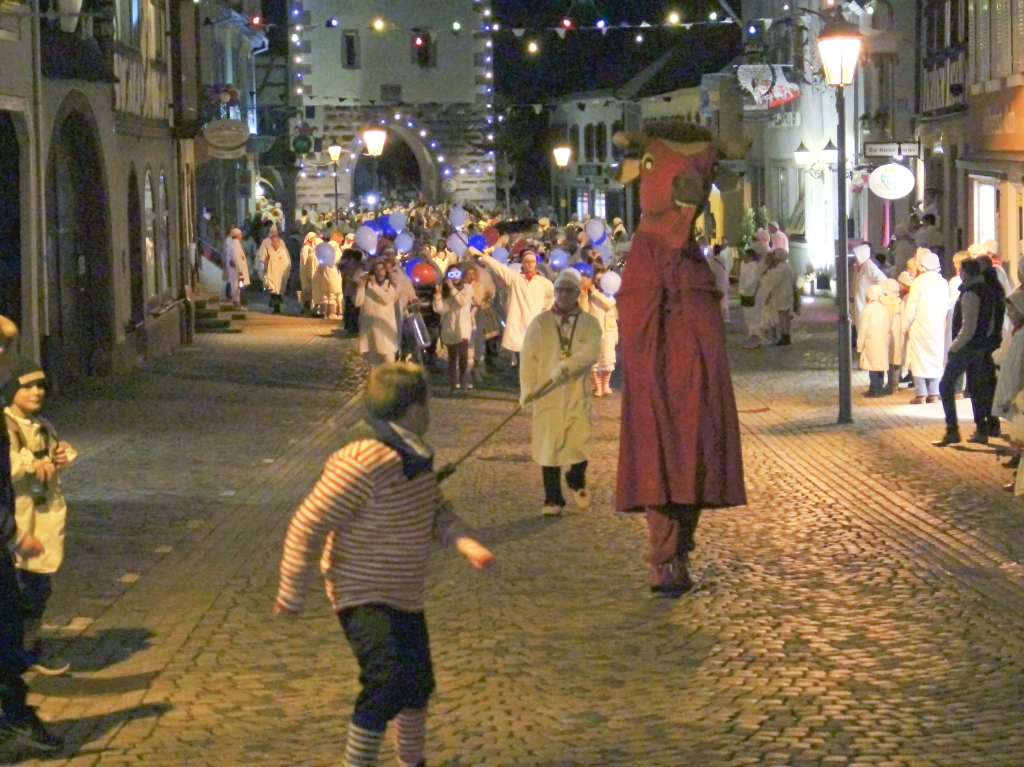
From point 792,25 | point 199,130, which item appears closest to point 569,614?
point 199,130

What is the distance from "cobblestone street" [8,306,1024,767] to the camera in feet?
22.2

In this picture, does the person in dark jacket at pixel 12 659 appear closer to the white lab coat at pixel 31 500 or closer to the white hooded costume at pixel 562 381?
the white lab coat at pixel 31 500

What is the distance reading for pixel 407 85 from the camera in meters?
63.2

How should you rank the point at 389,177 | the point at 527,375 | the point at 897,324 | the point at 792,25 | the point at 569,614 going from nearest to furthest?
the point at 569,614 < the point at 527,375 < the point at 897,324 < the point at 792,25 < the point at 389,177

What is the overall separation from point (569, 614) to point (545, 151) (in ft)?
228

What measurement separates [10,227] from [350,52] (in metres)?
44.3

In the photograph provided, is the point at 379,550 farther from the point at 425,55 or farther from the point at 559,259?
the point at 425,55

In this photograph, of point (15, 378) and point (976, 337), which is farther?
point (976, 337)

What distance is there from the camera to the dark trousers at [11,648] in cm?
667

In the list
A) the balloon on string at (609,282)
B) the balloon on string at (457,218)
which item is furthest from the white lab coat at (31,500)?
the balloon on string at (457,218)

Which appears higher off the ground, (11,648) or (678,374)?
(678,374)

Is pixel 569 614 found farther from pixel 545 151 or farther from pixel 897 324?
pixel 545 151

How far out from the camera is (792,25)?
43.3 meters

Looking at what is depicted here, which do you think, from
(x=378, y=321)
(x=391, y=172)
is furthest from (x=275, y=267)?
(x=391, y=172)
